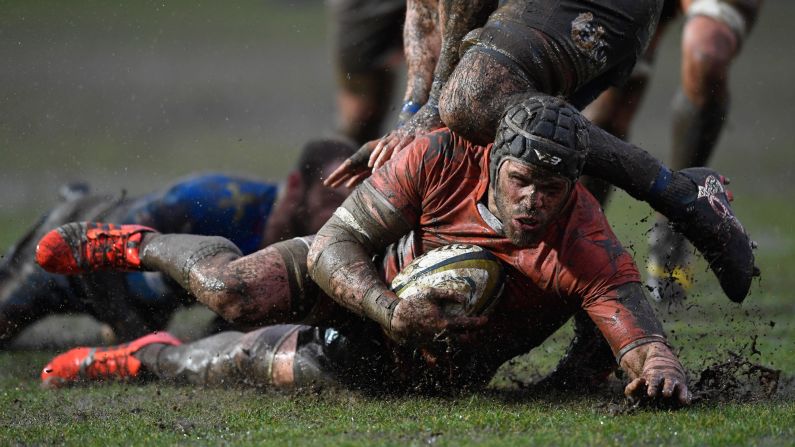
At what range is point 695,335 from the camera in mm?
5980

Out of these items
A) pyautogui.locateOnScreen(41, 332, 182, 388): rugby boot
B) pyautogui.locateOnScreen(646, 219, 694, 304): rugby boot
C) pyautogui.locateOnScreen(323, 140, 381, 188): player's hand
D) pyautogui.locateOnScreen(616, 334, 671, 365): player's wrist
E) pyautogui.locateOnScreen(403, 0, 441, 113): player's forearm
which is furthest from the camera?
pyautogui.locateOnScreen(646, 219, 694, 304): rugby boot

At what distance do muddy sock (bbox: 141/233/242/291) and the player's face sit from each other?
1.24m

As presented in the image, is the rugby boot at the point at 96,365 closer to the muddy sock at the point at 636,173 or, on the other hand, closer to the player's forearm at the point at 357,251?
the player's forearm at the point at 357,251

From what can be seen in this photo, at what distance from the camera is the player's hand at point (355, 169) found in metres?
5.08

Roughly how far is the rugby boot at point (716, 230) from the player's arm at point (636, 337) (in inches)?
20.8

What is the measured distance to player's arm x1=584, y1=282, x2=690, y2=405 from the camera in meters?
4.07

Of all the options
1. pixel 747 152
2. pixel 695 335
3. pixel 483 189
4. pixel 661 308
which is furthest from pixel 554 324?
pixel 747 152

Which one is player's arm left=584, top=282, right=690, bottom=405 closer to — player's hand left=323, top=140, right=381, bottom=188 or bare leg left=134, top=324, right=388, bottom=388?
bare leg left=134, top=324, right=388, bottom=388

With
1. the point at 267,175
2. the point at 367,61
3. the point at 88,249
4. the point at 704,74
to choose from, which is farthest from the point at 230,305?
the point at 267,175

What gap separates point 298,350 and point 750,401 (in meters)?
1.77

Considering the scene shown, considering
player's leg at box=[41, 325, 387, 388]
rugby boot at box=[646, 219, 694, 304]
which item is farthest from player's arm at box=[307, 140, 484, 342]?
rugby boot at box=[646, 219, 694, 304]

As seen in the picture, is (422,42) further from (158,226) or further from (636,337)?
(636,337)

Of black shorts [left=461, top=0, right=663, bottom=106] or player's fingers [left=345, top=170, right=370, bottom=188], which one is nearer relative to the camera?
black shorts [left=461, top=0, right=663, bottom=106]

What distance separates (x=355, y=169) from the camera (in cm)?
511
